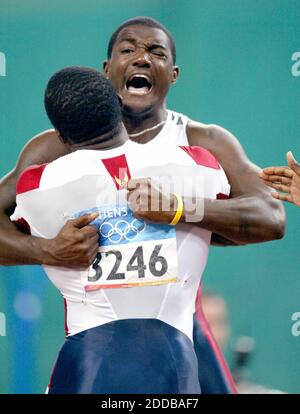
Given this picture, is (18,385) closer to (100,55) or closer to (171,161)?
(171,161)

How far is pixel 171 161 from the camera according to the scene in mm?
2654

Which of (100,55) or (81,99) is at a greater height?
(100,55)

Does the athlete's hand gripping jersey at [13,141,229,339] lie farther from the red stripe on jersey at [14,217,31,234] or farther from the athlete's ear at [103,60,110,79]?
the athlete's ear at [103,60,110,79]

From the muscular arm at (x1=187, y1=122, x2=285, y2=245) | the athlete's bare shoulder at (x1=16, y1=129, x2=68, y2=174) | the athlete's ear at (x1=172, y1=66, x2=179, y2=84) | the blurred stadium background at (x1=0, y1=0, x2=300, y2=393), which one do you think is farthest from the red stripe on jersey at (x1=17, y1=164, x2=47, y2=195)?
the athlete's ear at (x1=172, y1=66, x2=179, y2=84)

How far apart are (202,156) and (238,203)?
0.70 ft

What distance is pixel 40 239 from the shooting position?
2674 mm

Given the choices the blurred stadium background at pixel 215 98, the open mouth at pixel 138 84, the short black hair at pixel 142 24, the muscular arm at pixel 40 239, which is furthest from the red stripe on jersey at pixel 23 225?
the short black hair at pixel 142 24

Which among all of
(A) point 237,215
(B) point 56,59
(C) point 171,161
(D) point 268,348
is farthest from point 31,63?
(D) point 268,348

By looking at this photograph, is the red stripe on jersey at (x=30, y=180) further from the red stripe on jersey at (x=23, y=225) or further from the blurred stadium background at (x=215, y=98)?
the blurred stadium background at (x=215, y=98)

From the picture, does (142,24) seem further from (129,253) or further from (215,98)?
(129,253)

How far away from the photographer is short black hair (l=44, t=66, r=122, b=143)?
250cm

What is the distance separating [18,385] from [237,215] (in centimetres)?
119

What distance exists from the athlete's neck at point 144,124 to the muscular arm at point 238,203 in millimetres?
133
